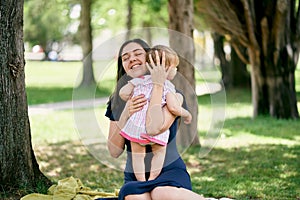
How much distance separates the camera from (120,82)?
3713mm

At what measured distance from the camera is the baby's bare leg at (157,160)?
140 inches

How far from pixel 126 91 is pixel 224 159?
4209mm

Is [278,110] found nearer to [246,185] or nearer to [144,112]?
[246,185]

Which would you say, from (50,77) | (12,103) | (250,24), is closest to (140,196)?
(12,103)

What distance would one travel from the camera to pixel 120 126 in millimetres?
3691

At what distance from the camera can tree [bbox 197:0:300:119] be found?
10703mm

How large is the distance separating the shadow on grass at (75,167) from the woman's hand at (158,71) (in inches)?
97.8

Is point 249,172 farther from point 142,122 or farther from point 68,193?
point 142,122

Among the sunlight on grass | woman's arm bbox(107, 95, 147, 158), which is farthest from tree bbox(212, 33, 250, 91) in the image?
woman's arm bbox(107, 95, 147, 158)

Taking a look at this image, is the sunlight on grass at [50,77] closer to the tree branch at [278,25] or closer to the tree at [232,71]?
the tree at [232,71]

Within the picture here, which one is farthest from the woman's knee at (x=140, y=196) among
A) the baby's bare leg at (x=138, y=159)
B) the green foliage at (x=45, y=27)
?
the green foliage at (x=45, y=27)

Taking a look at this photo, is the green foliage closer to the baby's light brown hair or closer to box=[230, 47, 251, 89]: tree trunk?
box=[230, 47, 251, 89]: tree trunk

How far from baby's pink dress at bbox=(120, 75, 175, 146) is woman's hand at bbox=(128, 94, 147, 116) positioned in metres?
0.02

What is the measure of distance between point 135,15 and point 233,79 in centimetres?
438
